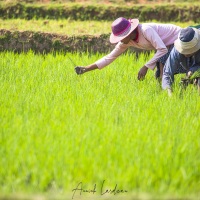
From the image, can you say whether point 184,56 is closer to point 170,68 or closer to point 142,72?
point 170,68

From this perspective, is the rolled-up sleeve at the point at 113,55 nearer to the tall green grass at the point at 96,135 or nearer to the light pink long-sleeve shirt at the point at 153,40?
the light pink long-sleeve shirt at the point at 153,40

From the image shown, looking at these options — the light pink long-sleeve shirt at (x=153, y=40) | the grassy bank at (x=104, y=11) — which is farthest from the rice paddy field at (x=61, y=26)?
the light pink long-sleeve shirt at (x=153, y=40)

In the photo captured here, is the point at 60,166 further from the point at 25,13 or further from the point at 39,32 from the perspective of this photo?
the point at 25,13

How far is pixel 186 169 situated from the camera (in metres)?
2.76

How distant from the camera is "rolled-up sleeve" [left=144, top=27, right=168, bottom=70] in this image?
4.31m

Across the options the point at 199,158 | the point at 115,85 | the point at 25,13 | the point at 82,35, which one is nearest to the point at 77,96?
the point at 115,85

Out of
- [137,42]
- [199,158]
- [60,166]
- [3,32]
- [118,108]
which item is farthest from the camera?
[3,32]

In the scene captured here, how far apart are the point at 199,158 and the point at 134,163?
37 cm

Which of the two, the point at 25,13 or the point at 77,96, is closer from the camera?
the point at 77,96

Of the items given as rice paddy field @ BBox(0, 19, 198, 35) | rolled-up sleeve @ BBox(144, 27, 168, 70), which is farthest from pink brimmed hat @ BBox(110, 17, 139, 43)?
rice paddy field @ BBox(0, 19, 198, 35)

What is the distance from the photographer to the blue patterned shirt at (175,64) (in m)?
4.17

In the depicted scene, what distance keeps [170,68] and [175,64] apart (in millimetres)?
45

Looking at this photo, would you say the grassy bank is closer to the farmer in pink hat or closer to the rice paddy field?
the rice paddy field

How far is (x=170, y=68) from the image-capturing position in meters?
4.21
